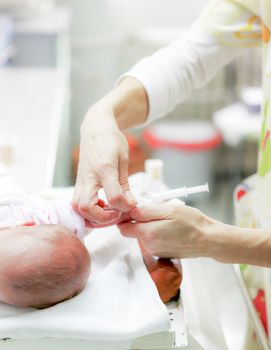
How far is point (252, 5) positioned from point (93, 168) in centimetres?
48

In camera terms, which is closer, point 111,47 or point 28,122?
point 28,122

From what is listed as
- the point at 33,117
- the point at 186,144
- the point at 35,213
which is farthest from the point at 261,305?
the point at 186,144

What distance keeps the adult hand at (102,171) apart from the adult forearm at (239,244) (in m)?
0.15

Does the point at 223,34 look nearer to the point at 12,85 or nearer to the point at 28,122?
the point at 28,122

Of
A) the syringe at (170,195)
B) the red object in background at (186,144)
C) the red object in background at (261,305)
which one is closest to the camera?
the syringe at (170,195)

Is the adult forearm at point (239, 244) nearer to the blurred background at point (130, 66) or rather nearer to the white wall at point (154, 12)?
the blurred background at point (130, 66)

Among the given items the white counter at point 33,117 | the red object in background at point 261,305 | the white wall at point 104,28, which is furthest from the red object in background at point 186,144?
the red object in background at point 261,305

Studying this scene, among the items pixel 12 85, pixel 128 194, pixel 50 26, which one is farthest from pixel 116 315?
pixel 50 26

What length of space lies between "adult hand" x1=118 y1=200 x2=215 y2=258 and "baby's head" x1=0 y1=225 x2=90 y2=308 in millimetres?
114

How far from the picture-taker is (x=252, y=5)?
3.67 ft

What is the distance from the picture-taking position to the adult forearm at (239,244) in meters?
0.90

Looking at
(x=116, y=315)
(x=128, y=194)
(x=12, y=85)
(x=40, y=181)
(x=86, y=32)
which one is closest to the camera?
(x=116, y=315)

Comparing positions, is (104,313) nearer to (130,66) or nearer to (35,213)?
(35,213)

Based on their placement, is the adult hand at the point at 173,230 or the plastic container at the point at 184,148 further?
the plastic container at the point at 184,148
